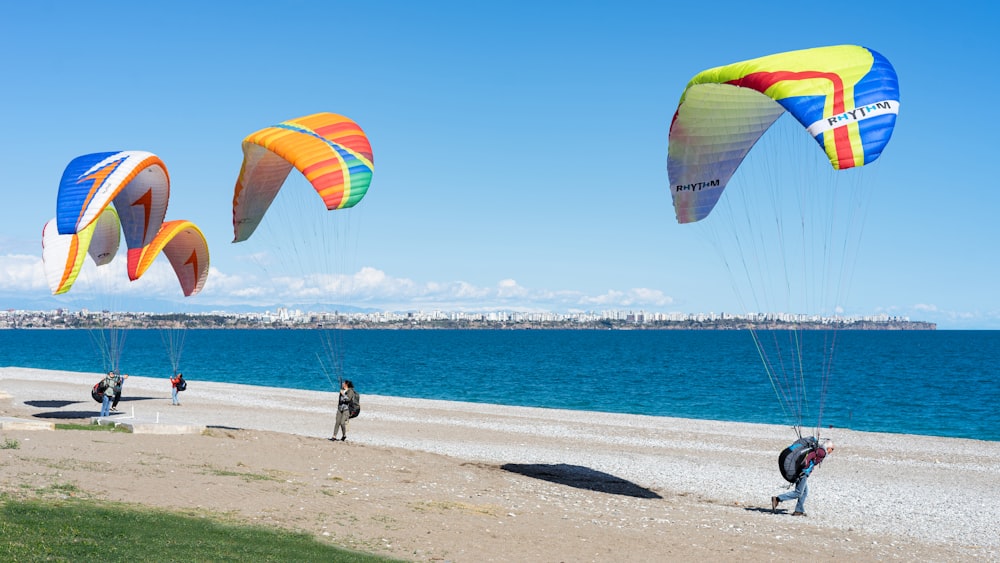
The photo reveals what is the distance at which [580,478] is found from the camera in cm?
1820

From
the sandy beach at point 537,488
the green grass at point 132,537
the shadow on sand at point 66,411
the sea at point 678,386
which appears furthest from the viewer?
the sea at point 678,386

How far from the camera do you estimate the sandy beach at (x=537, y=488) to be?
11.7m

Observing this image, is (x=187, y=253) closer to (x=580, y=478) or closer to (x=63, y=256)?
(x=63, y=256)

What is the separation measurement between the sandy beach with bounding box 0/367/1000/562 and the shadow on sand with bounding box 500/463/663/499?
8cm

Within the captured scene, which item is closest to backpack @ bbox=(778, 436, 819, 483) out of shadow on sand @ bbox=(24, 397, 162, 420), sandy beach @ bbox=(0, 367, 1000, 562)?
sandy beach @ bbox=(0, 367, 1000, 562)

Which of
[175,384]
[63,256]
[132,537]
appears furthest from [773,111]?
[175,384]

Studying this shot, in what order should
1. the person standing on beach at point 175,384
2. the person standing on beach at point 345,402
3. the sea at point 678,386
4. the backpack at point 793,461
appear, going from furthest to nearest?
the sea at point 678,386
the person standing on beach at point 175,384
the person standing on beach at point 345,402
the backpack at point 793,461

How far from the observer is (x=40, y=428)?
1758 cm

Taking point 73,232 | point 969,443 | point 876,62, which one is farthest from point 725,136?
point 969,443

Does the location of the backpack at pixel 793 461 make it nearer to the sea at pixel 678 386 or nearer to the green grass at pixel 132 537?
the green grass at pixel 132 537

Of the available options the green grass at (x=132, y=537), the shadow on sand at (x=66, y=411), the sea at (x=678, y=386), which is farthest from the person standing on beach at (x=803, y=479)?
the shadow on sand at (x=66, y=411)

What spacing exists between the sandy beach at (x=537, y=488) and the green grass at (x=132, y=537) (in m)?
0.65

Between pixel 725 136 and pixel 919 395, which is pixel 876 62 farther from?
pixel 919 395

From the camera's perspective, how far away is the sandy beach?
11.7m
